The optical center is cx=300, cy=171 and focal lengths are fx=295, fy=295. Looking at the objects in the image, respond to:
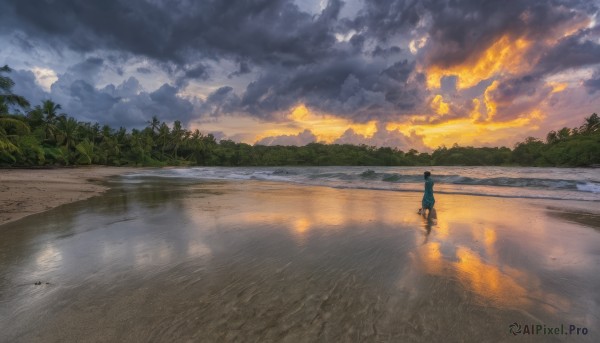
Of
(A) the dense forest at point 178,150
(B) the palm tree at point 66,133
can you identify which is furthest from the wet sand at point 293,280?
(B) the palm tree at point 66,133

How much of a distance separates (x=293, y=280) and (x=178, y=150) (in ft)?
310

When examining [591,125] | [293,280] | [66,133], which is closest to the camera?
[293,280]

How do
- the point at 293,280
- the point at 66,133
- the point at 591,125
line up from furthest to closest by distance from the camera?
the point at 591,125 → the point at 66,133 → the point at 293,280

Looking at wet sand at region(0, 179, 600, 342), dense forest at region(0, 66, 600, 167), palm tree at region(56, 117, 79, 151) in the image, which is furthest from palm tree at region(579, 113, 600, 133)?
palm tree at region(56, 117, 79, 151)

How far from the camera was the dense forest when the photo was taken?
131 feet

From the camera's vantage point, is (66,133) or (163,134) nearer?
(66,133)

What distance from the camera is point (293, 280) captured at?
400 cm

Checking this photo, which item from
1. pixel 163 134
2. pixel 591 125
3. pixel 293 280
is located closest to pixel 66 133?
pixel 163 134

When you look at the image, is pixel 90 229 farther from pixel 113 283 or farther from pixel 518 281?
pixel 518 281

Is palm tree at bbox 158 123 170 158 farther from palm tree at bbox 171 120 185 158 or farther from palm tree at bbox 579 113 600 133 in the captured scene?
palm tree at bbox 579 113 600 133

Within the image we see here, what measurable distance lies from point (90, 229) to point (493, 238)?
9.06 metres

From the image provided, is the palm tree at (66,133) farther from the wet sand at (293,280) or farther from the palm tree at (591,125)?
the palm tree at (591,125)

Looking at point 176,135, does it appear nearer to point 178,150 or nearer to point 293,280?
point 178,150

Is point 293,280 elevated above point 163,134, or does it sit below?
below
